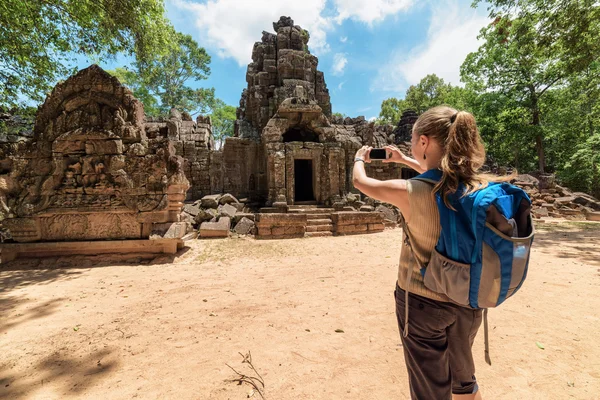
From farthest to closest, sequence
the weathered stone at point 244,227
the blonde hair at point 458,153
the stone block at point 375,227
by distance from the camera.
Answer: the stone block at point 375,227 → the weathered stone at point 244,227 → the blonde hair at point 458,153

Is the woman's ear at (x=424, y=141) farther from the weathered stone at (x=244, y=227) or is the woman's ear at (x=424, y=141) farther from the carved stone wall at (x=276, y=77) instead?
the carved stone wall at (x=276, y=77)

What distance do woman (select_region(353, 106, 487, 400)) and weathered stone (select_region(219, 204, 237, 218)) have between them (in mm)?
8331

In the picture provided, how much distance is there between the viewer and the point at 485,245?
3.38ft

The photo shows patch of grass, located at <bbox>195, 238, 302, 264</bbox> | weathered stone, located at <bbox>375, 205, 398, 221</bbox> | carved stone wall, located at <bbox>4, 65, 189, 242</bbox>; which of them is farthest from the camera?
weathered stone, located at <bbox>375, 205, 398, 221</bbox>

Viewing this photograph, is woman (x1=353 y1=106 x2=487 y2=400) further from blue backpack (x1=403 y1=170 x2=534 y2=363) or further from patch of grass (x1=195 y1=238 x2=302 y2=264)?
patch of grass (x1=195 y1=238 x2=302 y2=264)

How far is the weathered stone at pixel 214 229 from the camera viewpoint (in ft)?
25.8

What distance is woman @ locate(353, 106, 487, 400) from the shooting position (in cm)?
A: 116

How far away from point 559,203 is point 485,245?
60.1ft

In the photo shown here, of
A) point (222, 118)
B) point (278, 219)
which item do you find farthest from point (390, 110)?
point (278, 219)

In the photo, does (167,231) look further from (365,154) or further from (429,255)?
(429,255)

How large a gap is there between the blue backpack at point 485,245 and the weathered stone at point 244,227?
793cm

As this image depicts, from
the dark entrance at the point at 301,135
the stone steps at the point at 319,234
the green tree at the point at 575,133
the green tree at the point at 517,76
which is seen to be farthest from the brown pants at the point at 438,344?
the green tree at the point at 517,76

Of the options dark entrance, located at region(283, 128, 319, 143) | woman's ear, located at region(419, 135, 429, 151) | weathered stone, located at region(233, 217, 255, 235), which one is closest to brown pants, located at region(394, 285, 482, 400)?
woman's ear, located at region(419, 135, 429, 151)

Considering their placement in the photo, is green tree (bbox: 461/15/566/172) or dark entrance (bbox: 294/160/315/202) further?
green tree (bbox: 461/15/566/172)
